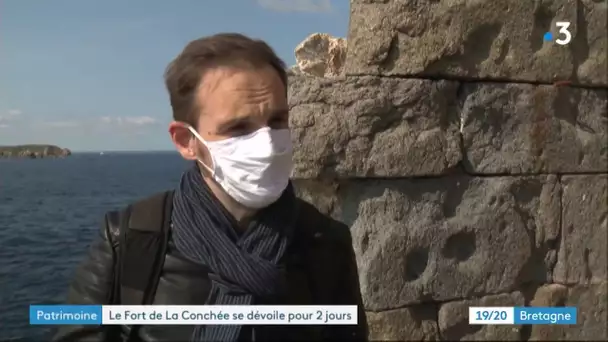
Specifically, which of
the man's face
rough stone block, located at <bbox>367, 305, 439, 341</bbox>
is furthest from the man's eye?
rough stone block, located at <bbox>367, 305, 439, 341</bbox>

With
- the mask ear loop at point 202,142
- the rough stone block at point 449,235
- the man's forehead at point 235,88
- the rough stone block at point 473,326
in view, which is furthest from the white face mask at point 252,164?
the rough stone block at point 473,326

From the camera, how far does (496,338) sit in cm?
279

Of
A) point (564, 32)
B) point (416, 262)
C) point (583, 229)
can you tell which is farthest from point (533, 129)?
point (416, 262)

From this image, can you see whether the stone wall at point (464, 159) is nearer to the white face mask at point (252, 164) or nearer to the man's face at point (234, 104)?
the white face mask at point (252, 164)

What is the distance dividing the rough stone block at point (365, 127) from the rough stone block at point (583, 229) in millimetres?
816

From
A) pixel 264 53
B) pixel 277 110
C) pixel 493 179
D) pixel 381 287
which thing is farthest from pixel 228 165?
pixel 493 179

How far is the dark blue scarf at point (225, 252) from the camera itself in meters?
1.33

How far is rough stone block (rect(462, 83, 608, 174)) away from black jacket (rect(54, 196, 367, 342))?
1.39m

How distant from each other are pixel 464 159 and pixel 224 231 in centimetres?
163

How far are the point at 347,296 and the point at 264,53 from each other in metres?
0.68

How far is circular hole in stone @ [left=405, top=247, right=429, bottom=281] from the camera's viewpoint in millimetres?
2584

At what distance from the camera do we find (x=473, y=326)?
274 cm

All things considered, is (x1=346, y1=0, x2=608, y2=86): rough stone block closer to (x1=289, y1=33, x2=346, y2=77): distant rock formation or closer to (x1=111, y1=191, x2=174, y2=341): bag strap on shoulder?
(x1=289, y1=33, x2=346, y2=77): distant rock formation

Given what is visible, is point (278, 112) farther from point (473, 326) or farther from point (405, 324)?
point (473, 326)
